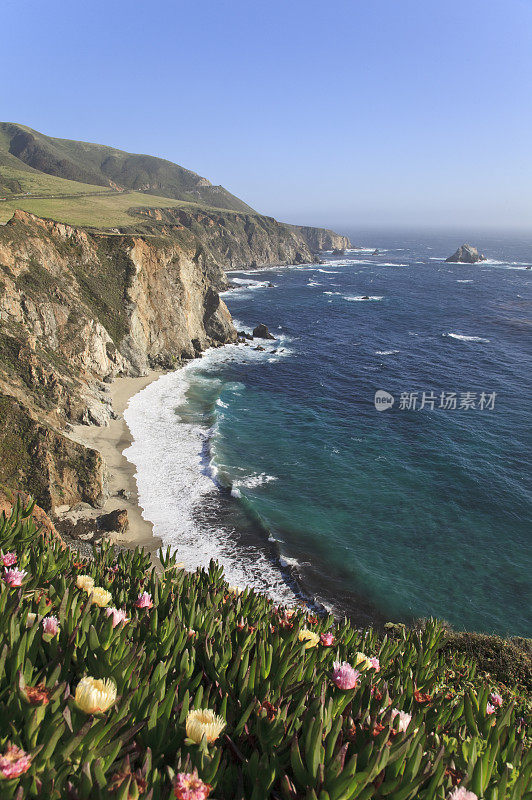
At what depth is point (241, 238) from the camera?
133125 mm

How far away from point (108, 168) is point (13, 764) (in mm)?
209164

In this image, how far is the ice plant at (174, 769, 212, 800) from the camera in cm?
237

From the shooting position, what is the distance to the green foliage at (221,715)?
2.68 meters

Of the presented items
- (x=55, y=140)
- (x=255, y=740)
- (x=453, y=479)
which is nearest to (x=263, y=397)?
(x=453, y=479)

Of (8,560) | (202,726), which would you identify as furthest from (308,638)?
(8,560)

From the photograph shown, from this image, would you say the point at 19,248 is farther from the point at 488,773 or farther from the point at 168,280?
the point at 488,773

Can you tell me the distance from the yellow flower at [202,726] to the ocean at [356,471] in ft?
56.3

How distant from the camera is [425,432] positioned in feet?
118

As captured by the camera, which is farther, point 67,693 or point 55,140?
point 55,140

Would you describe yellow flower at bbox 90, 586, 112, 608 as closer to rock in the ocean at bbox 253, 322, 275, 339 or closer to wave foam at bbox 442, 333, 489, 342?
rock in the ocean at bbox 253, 322, 275, 339

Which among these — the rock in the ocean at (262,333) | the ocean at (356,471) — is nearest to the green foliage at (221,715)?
the ocean at (356,471)

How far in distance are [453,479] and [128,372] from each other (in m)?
31.3

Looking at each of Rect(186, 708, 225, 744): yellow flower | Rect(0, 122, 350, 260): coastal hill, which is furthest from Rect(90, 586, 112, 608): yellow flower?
Rect(0, 122, 350, 260): coastal hill

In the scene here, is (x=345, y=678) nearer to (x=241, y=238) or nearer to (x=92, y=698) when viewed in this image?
(x=92, y=698)
